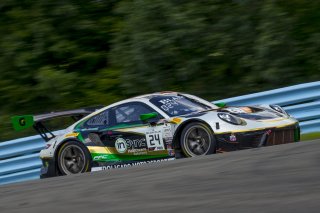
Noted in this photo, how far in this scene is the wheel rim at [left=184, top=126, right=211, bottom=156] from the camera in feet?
31.7

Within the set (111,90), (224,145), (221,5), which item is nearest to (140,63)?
(111,90)


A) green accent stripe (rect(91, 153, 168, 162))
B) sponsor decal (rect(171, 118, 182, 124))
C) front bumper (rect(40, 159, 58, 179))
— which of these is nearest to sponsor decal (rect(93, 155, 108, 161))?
green accent stripe (rect(91, 153, 168, 162))

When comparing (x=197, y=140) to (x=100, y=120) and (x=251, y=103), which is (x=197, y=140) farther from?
(x=251, y=103)

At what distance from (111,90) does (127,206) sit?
960 cm

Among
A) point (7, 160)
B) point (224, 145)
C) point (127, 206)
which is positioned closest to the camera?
point (127, 206)

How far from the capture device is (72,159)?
10.7 metres

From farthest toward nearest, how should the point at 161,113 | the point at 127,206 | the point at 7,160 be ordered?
the point at 7,160
the point at 161,113
the point at 127,206

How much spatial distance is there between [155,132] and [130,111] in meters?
0.65

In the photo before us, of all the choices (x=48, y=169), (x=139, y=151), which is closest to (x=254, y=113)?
(x=139, y=151)

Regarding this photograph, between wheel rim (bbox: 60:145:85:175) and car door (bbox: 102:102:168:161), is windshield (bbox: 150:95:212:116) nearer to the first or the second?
car door (bbox: 102:102:168:161)

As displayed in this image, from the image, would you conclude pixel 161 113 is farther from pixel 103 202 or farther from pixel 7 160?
pixel 103 202

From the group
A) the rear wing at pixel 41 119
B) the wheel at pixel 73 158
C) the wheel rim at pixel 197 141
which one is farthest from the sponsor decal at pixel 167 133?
the rear wing at pixel 41 119

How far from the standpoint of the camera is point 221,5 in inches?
598

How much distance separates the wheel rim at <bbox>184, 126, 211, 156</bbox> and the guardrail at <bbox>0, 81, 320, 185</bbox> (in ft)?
8.22
